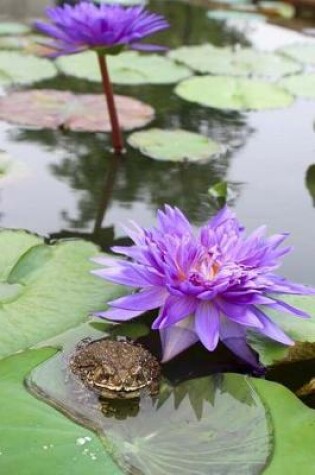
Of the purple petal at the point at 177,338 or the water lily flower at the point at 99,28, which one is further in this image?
the water lily flower at the point at 99,28

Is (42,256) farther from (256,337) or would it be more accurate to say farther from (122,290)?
(256,337)

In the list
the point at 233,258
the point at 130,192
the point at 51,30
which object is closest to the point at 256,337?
the point at 233,258

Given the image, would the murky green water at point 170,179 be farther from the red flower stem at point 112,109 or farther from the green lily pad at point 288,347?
the green lily pad at point 288,347

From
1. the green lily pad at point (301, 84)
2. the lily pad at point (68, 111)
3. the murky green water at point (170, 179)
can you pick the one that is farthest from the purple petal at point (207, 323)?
the green lily pad at point (301, 84)

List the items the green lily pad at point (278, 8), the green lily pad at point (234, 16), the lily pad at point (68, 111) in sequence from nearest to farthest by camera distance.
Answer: the lily pad at point (68, 111), the green lily pad at point (234, 16), the green lily pad at point (278, 8)

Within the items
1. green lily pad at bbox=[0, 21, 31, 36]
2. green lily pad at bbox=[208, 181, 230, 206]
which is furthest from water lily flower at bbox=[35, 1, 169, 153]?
green lily pad at bbox=[0, 21, 31, 36]

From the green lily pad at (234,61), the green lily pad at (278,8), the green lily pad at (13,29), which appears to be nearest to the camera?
the green lily pad at (234,61)

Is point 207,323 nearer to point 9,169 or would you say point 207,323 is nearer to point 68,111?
point 9,169
